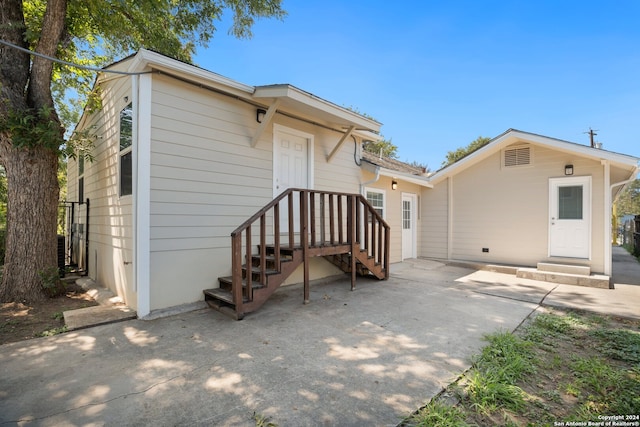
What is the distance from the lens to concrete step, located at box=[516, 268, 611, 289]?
5.49m

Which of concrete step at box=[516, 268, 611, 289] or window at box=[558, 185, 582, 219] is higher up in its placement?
window at box=[558, 185, 582, 219]

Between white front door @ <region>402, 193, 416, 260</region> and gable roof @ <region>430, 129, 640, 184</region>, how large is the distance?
2.90 ft

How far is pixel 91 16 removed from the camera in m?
5.44


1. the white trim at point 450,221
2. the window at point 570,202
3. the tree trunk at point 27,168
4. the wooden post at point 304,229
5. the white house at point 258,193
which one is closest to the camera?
the white house at point 258,193

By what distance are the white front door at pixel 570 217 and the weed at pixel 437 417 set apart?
666cm

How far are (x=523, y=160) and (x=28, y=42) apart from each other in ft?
33.3

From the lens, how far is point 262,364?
2424 mm

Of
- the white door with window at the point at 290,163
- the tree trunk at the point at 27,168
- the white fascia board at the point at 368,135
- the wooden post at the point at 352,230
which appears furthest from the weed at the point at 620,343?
the tree trunk at the point at 27,168

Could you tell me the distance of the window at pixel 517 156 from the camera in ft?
23.0

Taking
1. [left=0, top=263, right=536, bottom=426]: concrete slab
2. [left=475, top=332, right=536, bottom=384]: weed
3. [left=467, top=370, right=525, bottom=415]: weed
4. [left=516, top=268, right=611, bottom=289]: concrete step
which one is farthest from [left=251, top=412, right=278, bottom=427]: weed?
[left=516, top=268, right=611, bottom=289]: concrete step

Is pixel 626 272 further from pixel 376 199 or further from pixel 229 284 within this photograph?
pixel 229 284

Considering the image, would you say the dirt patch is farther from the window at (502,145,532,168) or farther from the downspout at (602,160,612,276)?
the downspout at (602,160,612,276)

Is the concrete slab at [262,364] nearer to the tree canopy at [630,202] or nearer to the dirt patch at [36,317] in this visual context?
the dirt patch at [36,317]

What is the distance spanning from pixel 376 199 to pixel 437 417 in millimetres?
5852
